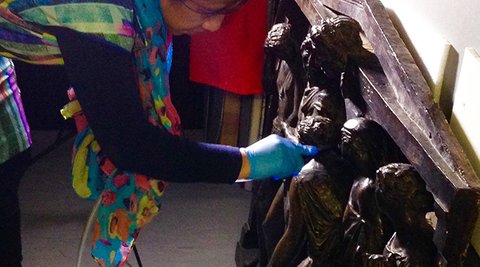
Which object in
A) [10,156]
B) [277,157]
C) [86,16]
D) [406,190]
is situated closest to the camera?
[406,190]

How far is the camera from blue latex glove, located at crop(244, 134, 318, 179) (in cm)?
98

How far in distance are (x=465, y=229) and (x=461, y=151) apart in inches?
3.2

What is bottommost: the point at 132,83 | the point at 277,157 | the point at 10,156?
the point at 10,156

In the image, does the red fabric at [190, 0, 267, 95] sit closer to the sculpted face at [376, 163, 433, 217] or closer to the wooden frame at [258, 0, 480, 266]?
the wooden frame at [258, 0, 480, 266]

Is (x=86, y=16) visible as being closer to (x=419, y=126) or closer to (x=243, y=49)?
(x=419, y=126)

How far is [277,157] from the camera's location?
98 cm

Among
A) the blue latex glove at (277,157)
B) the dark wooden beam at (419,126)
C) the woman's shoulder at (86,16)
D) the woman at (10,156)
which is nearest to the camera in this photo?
the dark wooden beam at (419,126)

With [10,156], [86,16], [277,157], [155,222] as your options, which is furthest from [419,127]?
[155,222]

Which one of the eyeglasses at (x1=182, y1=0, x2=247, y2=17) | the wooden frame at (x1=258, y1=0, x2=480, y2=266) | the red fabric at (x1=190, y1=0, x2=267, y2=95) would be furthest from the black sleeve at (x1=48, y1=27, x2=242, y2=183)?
the red fabric at (x1=190, y1=0, x2=267, y2=95)

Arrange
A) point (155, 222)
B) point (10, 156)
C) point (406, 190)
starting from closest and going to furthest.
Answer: point (406, 190)
point (10, 156)
point (155, 222)

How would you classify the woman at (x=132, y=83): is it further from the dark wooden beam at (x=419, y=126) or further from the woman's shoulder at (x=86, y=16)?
the dark wooden beam at (x=419, y=126)

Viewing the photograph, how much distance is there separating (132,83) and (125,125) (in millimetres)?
60

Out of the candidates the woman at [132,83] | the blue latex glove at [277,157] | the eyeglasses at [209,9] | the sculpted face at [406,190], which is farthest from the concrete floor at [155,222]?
the sculpted face at [406,190]

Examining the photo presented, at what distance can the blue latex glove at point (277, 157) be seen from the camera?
3.23 ft
